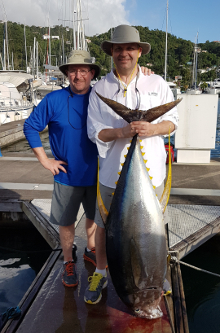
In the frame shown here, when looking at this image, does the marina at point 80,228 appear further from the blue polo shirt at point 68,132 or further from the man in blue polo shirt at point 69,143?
the blue polo shirt at point 68,132

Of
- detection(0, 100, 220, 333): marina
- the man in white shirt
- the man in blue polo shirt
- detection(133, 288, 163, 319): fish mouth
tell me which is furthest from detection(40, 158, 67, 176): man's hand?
detection(133, 288, 163, 319): fish mouth

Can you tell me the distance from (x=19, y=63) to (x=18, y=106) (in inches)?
1961

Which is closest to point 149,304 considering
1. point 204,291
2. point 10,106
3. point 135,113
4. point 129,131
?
point 129,131

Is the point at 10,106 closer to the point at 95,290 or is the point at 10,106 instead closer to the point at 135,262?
the point at 95,290

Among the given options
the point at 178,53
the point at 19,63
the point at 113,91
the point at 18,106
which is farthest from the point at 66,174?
the point at 178,53

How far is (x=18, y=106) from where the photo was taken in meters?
17.4

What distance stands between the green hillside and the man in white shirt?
24.4 m

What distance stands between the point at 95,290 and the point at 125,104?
4.51 feet

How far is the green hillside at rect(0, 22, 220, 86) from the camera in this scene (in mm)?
50650

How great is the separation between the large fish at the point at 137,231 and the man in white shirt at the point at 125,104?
20 cm

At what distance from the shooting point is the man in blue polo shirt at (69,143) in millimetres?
2295

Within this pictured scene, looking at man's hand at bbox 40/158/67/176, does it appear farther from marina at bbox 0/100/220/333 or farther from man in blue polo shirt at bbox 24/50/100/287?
marina at bbox 0/100/220/333

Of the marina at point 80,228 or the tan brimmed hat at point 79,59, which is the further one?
the tan brimmed hat at point 79,59

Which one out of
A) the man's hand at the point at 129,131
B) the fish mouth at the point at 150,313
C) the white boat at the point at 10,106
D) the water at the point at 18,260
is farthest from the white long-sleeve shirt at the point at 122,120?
the white boat at the point at 10,106
